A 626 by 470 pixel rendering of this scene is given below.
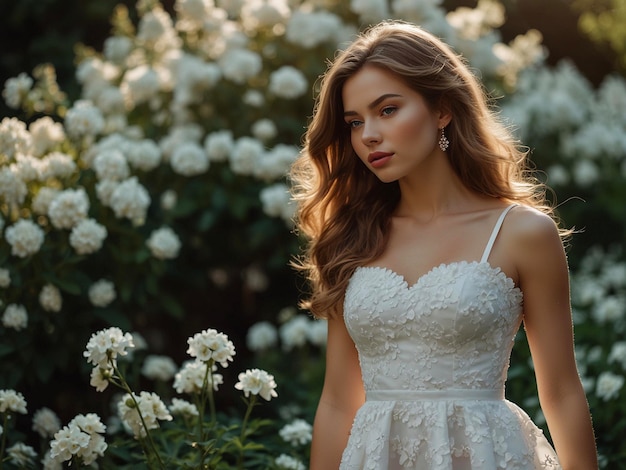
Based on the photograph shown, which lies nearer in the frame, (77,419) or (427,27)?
(77,419)

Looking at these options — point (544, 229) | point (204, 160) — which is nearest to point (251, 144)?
point (204, 160)

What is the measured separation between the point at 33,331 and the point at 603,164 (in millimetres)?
4310

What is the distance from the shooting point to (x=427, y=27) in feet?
18.2

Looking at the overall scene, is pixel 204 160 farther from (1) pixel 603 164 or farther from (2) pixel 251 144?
(1) pixel 603 164

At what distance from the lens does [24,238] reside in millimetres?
3422

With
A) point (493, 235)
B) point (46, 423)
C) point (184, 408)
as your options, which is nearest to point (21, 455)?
point (46, 423)

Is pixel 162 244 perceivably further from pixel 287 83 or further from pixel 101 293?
pixel 287 83

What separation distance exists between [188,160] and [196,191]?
23 centimetres

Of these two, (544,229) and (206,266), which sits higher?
(206,266)

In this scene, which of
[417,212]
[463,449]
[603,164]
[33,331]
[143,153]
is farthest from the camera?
[603,164]

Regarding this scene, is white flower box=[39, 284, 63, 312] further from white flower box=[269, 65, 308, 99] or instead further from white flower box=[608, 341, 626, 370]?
white flower box=[608, 341, 626, 370]

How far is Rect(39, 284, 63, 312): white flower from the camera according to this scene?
354 centimetres

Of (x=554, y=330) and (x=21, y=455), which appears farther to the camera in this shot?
(x=21, y=455)

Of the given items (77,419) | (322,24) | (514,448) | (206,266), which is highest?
(322,24)
